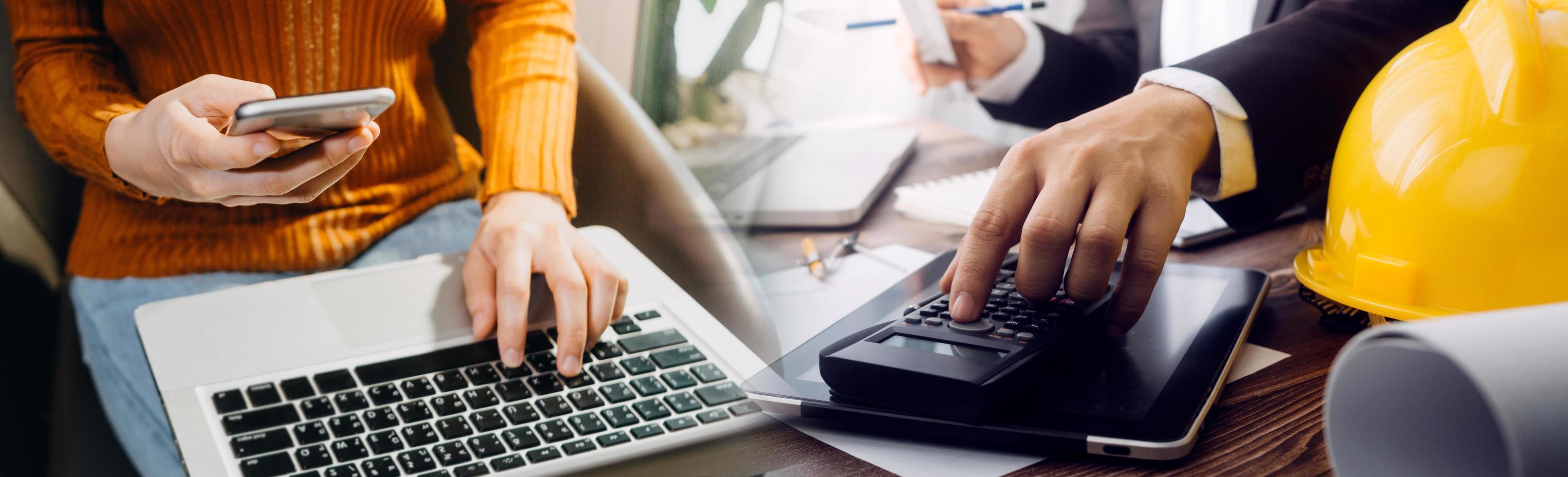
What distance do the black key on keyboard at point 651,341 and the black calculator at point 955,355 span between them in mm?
128

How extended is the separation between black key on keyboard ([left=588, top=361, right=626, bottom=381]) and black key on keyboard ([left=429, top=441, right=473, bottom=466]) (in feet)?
0.22

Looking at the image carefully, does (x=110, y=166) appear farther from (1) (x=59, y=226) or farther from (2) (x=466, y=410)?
(1) (x=59, y=226)

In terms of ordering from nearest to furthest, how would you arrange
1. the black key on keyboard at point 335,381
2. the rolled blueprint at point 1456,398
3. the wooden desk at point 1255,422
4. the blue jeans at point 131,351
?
1. the rolled blueprint at point 1456,398
2. the wooden desk at point 1255,422
3. the black key on keyboard at point 335,381
4. the blue jeans at point 131,351

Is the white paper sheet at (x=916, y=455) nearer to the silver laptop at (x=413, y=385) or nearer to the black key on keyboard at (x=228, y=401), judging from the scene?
the silver laptop at (x=413, y=385)

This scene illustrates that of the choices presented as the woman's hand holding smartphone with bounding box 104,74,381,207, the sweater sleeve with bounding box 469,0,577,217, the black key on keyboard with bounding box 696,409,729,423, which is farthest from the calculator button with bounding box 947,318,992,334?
the sweater sleeve with bounding box 469,0,577,217

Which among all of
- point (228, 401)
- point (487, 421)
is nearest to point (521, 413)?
point (487, 421)

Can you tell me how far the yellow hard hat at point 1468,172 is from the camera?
274 millimetres

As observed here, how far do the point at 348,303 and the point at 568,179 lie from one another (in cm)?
16

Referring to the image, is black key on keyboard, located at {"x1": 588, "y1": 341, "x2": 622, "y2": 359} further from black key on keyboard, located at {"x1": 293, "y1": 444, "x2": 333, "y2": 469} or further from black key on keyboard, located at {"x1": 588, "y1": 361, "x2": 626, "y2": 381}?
black key on keyboard, located at {"x1": 293, "y1": 444, "x2": 333, "y2": 469}

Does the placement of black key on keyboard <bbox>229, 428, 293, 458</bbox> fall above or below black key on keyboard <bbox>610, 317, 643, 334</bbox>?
above

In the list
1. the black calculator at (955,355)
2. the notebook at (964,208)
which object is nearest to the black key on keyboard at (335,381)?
the black calculator at (955,355)

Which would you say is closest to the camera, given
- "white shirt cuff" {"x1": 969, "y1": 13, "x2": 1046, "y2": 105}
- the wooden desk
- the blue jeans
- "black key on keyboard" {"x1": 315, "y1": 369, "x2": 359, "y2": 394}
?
the wooden desk

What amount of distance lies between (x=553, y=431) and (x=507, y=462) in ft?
0.08

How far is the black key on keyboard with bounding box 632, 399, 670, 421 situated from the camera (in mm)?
344
